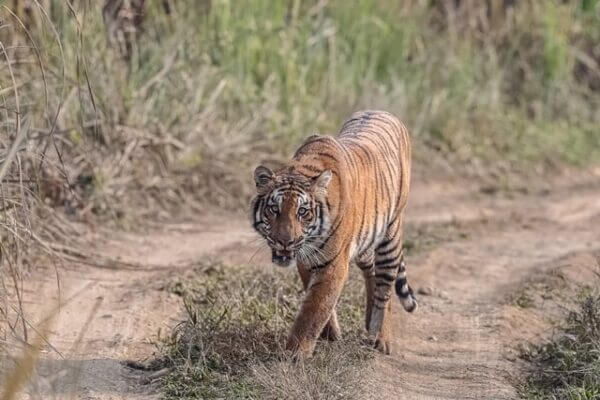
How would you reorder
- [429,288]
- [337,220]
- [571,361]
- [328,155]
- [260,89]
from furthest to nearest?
[260,89] < [429,288] < [571,361] < [328,155] < [337,220]

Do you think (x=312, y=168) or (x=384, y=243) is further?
(x=384, y=243)

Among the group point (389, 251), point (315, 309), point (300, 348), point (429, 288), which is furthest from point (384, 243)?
point (429, 288)

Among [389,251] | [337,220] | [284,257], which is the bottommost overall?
[389,251]

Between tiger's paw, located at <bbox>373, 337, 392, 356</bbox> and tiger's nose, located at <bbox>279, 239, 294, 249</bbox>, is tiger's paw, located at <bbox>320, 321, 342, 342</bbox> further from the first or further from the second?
tiger's nose, located at <bbox>279, 239, 294, 249</bbox>

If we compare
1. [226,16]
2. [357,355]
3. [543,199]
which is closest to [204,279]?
[357,355]

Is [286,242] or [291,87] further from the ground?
[286,242]

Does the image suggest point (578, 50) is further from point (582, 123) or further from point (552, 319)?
point (552, 319)

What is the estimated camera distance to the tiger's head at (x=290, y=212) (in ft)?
17.1

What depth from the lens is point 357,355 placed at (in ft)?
18.9

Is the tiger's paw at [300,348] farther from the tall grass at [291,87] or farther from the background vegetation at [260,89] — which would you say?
the tall grass at [291,87]

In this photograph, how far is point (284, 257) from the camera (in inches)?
205

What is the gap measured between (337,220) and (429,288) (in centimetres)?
209

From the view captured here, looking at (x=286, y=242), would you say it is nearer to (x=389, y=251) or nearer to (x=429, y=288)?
(x=389, y=251)

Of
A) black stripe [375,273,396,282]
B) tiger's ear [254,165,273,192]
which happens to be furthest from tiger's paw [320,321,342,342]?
tiger's ear [254,165,273,192]
